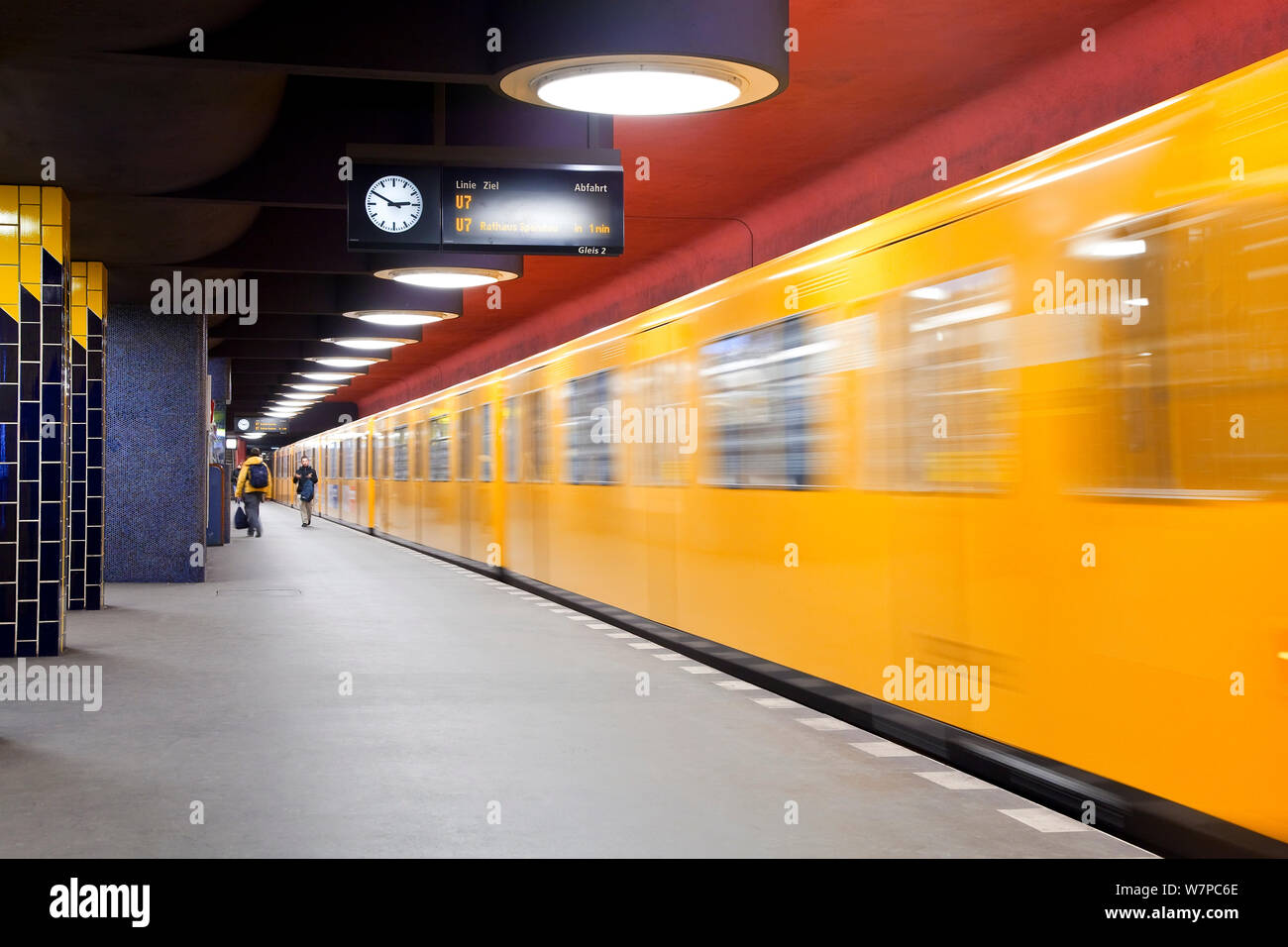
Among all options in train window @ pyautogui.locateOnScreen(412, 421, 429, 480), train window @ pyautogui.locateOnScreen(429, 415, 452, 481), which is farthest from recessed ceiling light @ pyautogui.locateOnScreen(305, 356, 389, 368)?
train window @ pyautogui.locateOnScreen(429, 415, 452, 481)

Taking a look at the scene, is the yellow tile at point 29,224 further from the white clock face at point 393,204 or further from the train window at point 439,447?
the train window at point 439,447

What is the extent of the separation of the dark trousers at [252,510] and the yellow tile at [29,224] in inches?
751

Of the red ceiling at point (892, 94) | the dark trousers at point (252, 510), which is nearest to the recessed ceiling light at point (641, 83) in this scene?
the red ceiling at point (892, 94)

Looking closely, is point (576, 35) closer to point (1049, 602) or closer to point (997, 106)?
point (1049, 602)

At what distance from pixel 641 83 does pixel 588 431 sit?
6225 mm

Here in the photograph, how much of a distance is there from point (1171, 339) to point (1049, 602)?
3.95 ft

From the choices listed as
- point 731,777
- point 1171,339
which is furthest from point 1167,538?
point 731,777

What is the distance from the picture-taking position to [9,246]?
1000 cm

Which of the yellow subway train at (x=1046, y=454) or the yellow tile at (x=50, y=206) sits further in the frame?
the yellow tile at (x=50, y=206)

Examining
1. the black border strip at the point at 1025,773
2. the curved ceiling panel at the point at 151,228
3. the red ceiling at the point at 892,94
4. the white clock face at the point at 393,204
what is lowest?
the black border strip at the point at 1025,773

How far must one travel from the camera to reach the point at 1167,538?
15.2 feet

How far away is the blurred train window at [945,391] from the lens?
5.77 metres

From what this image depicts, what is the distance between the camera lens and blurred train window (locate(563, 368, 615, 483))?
12445mm
